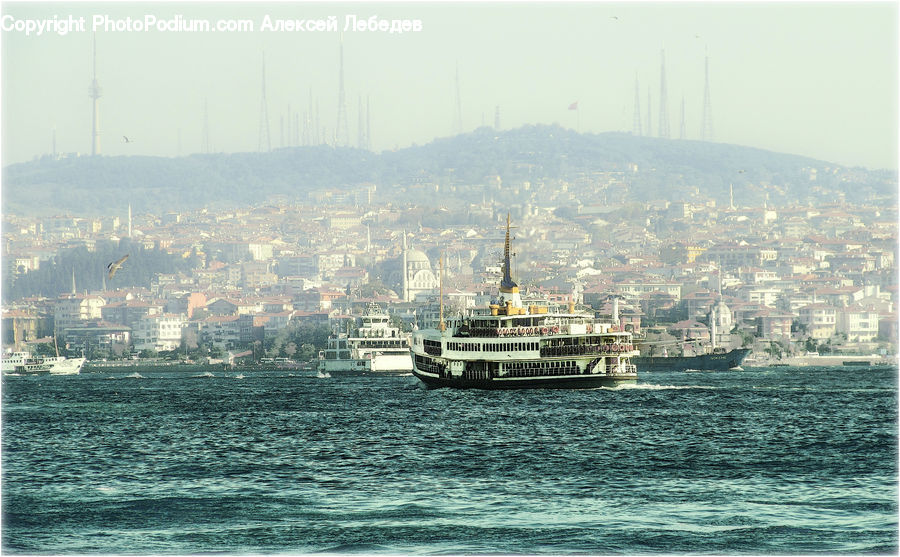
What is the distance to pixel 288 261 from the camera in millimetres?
179375

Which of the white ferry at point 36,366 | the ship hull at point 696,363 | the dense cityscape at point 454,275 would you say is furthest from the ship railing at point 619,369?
the white ferry at point 36,366

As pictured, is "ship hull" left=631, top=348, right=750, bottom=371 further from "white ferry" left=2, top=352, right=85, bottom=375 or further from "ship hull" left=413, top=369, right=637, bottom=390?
"white ferry" left=2, top=352, right=85, bottom=375

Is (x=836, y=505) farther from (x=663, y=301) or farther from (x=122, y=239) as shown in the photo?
(x=122, y=239)

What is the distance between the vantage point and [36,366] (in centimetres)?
8388

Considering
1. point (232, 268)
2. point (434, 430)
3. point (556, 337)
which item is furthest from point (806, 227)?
point (434, 430)

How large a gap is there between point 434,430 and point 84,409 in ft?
50.8

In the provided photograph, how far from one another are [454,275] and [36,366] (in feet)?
250

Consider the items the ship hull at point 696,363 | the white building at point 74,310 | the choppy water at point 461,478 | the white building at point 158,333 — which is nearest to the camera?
the choppy water at point 461,478

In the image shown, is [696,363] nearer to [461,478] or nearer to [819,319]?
[819,319]

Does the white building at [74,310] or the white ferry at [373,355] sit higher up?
the white building at [74,310]

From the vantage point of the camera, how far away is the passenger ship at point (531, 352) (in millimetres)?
47312

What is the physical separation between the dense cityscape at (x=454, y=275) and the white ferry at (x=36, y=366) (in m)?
20.5

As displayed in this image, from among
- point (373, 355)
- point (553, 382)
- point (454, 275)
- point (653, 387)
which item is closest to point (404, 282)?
point (454, 275)

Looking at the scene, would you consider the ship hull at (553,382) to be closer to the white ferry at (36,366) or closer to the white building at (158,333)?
the white ferry at (36,366)
